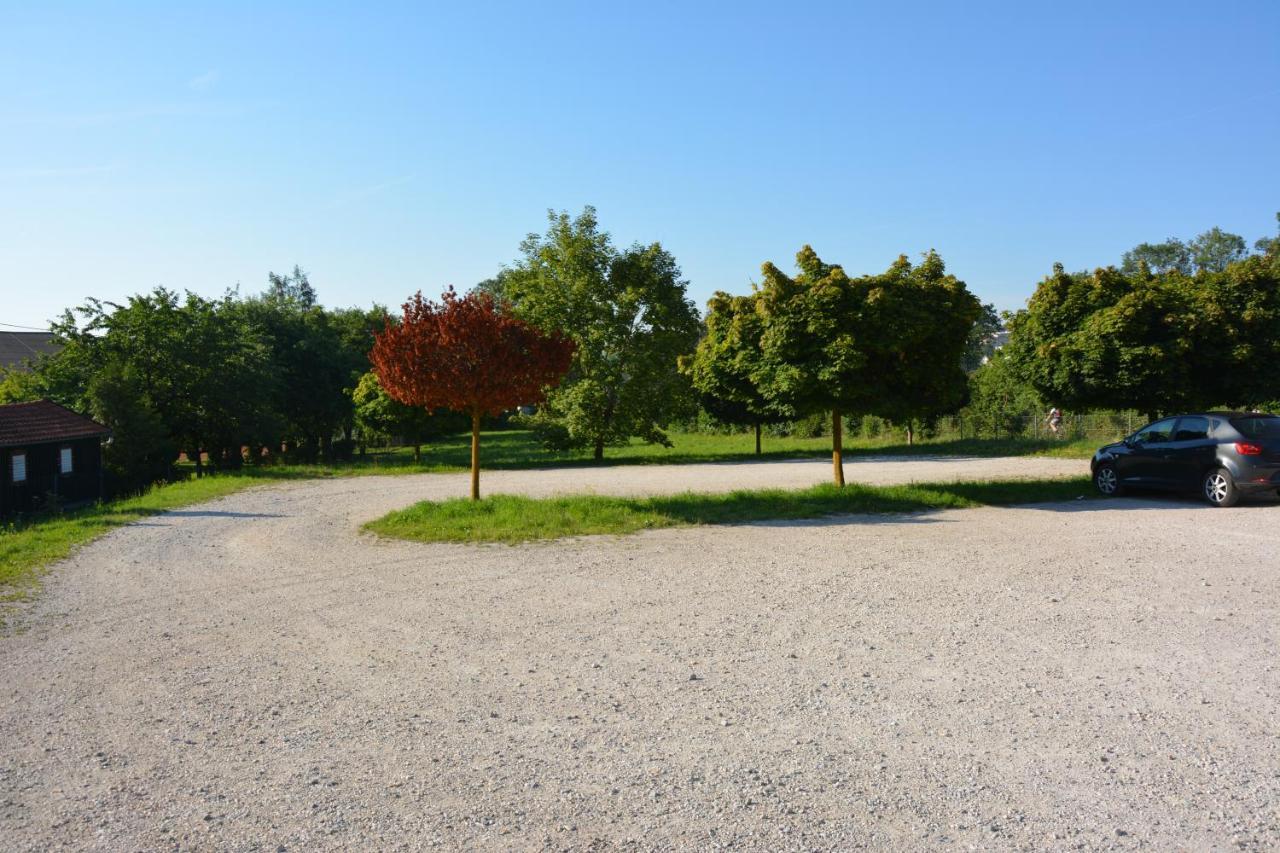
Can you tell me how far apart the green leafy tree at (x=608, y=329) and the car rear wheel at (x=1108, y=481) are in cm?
1742

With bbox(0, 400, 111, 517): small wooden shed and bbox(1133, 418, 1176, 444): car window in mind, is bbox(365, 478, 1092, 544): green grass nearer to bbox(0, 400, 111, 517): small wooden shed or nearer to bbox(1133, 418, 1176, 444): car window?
bbox(1133, 418, 1176, 444): car window

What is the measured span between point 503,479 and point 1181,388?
56.2ft

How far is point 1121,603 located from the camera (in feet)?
27.0

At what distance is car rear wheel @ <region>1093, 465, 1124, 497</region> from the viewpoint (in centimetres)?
1677

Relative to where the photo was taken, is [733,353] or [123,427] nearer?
[733,353]

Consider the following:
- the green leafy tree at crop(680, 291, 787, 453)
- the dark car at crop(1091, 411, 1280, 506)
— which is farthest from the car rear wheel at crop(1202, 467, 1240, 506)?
the green leafy tree at crop(680, 291, 787, 453)

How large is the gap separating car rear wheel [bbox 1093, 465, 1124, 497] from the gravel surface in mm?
5513

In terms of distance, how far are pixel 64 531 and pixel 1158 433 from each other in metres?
19.2

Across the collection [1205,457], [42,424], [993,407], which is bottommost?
[1205,457]

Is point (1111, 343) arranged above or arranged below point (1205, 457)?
above

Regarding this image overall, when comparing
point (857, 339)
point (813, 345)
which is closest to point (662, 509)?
point (813, 345)

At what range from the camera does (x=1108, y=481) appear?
55.6 ft

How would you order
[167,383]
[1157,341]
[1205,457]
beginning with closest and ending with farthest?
[1205,457]
[1157,341]
[167,383]

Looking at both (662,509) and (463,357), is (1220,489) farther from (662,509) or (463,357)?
(463,357)
